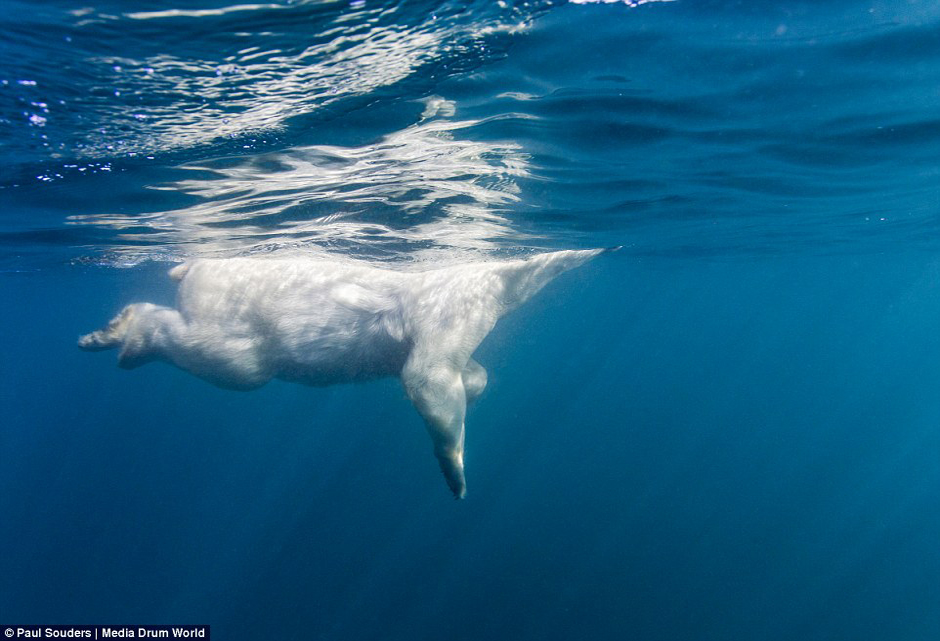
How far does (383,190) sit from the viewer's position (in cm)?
912

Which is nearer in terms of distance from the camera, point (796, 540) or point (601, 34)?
point (601, 34)

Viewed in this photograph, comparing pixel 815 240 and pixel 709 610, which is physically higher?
pixel 815 240

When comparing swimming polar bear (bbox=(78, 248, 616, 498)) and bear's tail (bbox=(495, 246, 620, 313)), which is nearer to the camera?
swimming polar bear (bbox=(78, 248, 616, 498))

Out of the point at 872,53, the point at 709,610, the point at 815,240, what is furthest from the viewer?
the point at 815,240

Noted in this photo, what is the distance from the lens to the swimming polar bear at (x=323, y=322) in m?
6.55

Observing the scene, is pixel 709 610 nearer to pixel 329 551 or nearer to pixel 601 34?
pixel 329 551

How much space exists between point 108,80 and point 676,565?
20661 millimetres

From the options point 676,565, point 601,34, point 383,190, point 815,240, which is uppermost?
point 601,34

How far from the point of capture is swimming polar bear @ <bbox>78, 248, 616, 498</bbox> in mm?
6551

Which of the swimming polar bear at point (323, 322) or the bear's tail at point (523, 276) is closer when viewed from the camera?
the swimming polar bear at point (323, 322)

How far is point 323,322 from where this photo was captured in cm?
683

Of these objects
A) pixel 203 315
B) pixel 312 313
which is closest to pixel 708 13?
pixel 312 313

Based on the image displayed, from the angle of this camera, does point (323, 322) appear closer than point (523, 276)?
Yes

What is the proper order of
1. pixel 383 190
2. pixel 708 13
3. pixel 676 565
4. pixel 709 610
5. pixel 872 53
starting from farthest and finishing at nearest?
1. pixel 676 565
2. pixel 709 610
3. pixel 383 190
4. pixel 872 53
5. pixel 708 13
